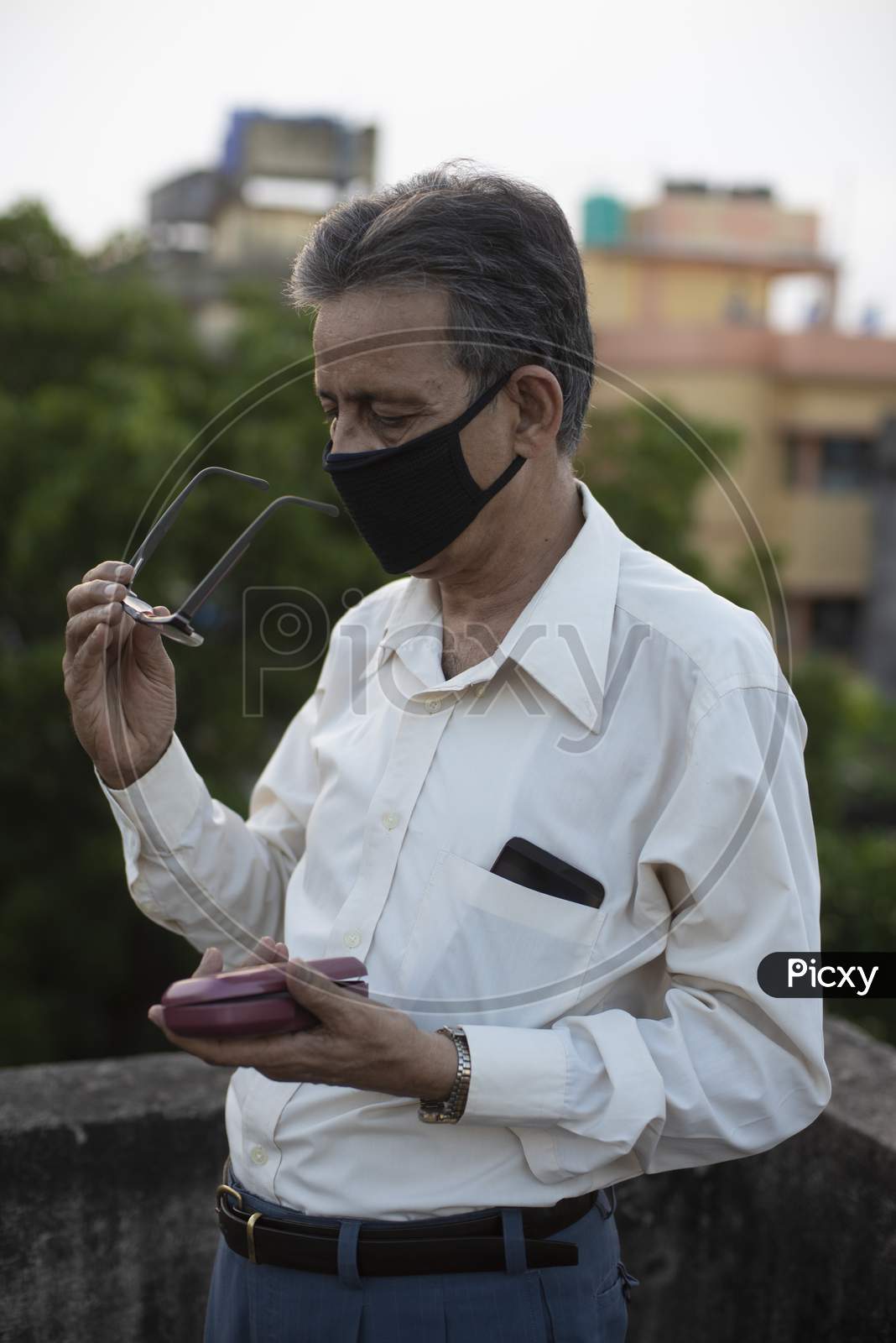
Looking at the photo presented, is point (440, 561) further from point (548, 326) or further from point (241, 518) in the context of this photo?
point (241, 518)

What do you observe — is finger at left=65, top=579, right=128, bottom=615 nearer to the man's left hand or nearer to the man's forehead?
the man's forehead

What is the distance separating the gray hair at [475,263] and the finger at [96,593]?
1.45 feet

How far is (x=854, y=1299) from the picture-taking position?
208 cm

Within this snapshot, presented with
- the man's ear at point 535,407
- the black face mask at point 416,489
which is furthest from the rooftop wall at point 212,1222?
the man's ear at point 535,407

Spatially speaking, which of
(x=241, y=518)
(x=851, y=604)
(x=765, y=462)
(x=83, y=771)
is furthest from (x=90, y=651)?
(x=765, y=462)

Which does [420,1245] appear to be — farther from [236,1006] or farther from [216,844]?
[216,844]

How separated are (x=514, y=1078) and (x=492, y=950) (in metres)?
A: 0.16

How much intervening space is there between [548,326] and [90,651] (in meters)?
0.73

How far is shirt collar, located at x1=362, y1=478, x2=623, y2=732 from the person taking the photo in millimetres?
1499

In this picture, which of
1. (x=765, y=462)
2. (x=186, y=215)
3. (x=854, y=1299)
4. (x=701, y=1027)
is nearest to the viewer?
(x=701, y=1027)

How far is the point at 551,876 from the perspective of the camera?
1444 millimetres

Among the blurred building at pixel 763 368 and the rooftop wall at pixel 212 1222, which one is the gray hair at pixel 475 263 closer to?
the blurred building at pixel 763 368

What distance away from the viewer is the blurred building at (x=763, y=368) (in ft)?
15.2

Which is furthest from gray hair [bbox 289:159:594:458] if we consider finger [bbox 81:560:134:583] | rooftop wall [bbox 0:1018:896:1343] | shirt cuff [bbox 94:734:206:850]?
rooftop wall [bbox 0:1018:896:1343]
